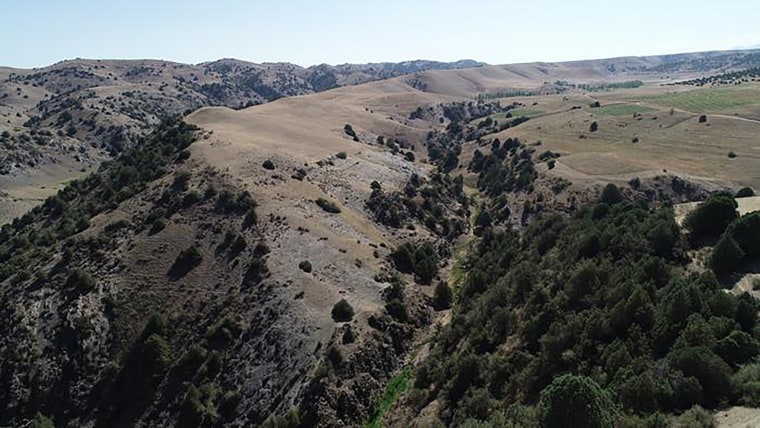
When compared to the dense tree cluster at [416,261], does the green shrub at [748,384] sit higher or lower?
higher

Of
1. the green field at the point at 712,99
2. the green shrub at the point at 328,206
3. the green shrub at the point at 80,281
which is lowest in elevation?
the green shrub at the point at 80,281

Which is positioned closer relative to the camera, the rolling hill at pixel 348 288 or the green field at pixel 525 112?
the rolling hill at pixel 348 288

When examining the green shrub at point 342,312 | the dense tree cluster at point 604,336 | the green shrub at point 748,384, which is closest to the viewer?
the green shrub at point 748,384

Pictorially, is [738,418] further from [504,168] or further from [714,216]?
[504,168]

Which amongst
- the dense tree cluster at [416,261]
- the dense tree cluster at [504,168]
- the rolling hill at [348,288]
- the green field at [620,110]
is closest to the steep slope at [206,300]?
the rolling hill at [348,288]

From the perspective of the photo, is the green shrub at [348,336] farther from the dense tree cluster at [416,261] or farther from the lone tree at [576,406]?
the lone tree at [576,406]

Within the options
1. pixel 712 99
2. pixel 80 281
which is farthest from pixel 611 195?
pixel 712 99

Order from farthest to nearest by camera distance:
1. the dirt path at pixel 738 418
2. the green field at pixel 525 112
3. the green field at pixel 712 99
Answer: the green field at pixel 525 112, the green field at pixel 712 99, the dirt path at pixel 738 418
